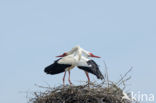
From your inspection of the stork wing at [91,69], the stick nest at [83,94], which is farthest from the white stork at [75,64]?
the stick nest at [83,94]

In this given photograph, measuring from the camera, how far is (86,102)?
11.9 m

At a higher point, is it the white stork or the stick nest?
the white stork

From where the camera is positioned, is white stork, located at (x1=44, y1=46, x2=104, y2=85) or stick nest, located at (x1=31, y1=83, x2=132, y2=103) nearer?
stick nest, located at (x1=31, y1=83, x2=132, y2=103)

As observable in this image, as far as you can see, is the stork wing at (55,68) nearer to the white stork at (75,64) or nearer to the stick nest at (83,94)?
the white stork at (75,64)

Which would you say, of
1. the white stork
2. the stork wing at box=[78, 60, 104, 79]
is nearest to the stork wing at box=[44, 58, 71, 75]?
the white stork

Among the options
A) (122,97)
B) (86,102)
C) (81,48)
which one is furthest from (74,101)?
(81,48)

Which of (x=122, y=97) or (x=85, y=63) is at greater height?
(x=85, y=63)

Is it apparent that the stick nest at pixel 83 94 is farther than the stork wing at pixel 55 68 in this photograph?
No

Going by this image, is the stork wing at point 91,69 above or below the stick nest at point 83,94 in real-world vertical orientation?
above

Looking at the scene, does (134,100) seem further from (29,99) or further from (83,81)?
(29,99)

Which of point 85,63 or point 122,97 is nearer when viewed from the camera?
point 122,97

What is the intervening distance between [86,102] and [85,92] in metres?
0.26

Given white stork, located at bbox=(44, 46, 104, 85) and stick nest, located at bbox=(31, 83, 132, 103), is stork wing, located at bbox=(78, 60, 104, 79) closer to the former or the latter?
white stork, located at bbox=(44, 46, 104, 85)

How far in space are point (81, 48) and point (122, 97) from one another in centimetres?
194
